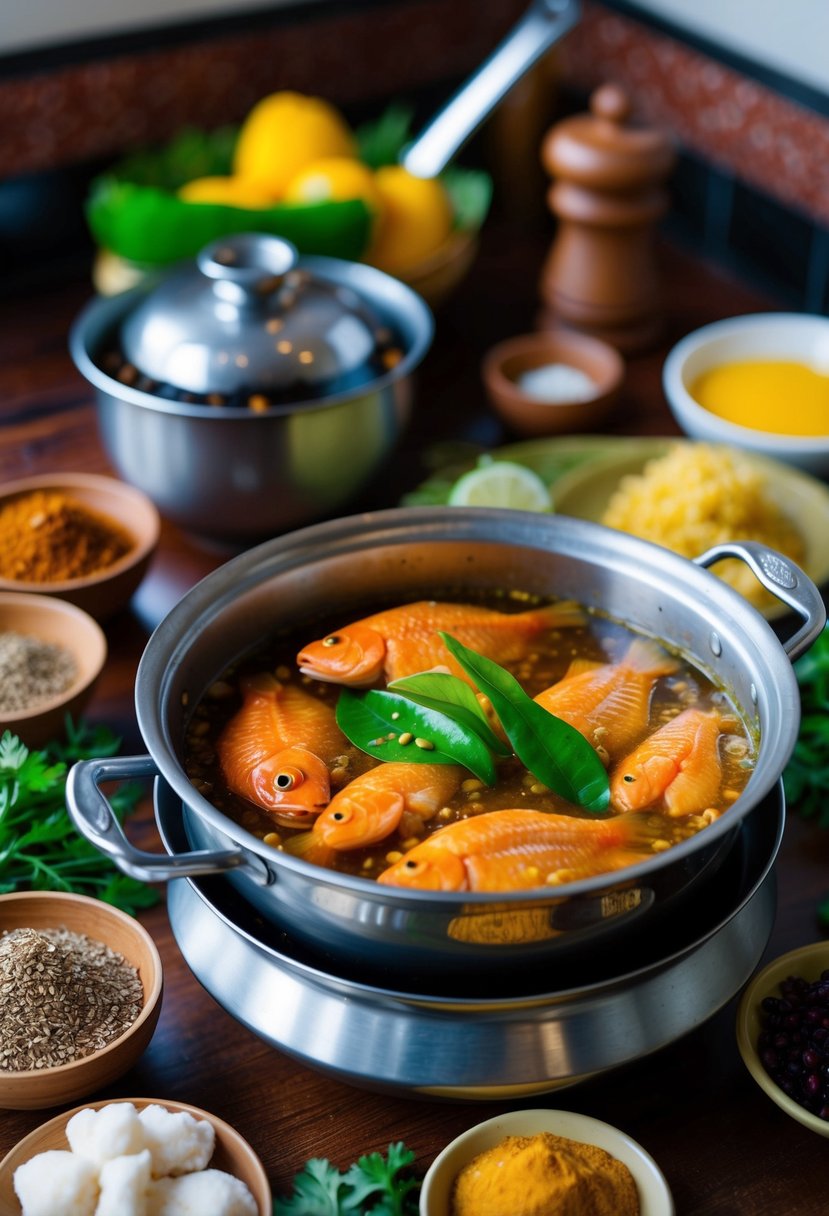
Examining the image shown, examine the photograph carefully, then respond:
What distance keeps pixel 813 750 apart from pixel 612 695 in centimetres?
33

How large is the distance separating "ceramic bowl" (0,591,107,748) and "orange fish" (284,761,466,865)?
1.38 feet

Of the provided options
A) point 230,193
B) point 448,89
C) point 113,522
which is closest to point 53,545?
point 113,522

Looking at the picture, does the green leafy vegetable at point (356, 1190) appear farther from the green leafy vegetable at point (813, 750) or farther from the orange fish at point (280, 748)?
the green leafy vegetable at point (813, 750)

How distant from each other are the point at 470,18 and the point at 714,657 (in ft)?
6.63

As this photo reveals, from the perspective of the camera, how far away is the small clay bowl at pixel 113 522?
1595mm

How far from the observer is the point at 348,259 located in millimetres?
2111

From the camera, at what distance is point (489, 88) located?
2078 millimetres

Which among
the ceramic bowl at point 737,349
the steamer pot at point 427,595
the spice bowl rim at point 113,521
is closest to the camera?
the steamer pot at point 427,595

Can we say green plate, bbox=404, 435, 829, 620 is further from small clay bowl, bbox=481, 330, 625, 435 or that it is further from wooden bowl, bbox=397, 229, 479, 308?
wooden bowl, bbox=397, 229, 479, 308

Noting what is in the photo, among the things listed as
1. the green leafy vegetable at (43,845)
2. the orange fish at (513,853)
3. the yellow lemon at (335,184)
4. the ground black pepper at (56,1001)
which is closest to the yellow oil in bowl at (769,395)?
the yellow lemon at (335,184)

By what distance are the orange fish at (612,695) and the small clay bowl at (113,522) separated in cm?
61

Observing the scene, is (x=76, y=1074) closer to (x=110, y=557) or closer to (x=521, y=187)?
(x=110, y=557)

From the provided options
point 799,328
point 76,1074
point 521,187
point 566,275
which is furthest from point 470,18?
point 76,1074

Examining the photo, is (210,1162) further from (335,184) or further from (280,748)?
(335,184)
